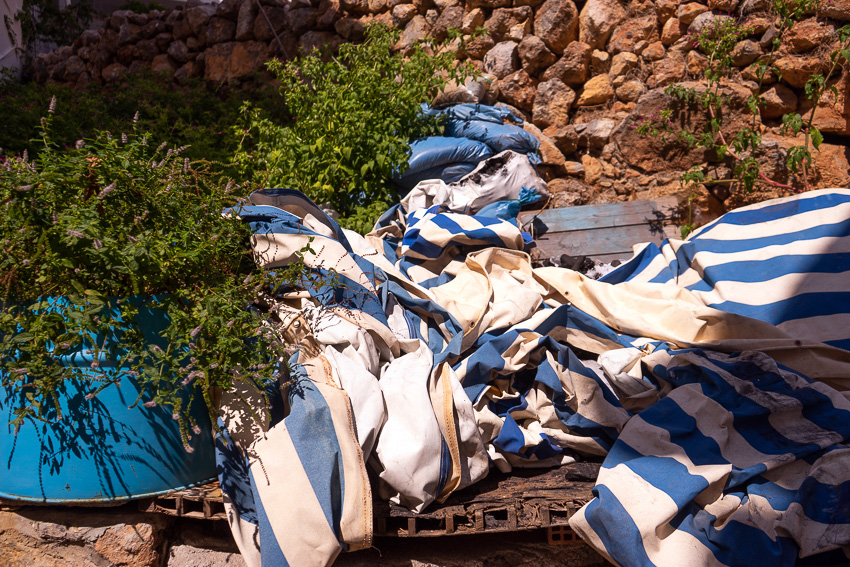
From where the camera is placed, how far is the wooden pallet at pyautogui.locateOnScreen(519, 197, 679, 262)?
301 centimetres

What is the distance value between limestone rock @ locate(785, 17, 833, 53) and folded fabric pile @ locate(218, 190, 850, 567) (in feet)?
4.37

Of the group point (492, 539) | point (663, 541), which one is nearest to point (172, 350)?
point (492, 539)

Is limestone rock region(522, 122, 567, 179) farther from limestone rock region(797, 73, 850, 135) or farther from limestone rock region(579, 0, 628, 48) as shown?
limestone rock region(797, 73, 850, 135)

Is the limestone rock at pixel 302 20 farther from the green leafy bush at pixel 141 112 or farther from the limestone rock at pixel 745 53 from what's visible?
the limestone rock at pixel 745 53

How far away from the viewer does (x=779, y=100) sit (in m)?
3.28

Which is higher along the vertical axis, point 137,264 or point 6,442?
point 137,264

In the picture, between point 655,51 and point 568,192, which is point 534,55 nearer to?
point 655,51

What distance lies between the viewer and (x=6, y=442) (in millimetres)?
1506

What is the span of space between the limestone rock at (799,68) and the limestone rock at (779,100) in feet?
0.18

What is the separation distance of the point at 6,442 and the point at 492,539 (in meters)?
1.42

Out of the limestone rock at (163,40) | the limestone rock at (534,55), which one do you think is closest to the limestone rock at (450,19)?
the limestone rock at (534,55)

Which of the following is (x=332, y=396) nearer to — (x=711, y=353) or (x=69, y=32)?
(x=711, y=353)

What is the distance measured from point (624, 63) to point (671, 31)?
332 mm

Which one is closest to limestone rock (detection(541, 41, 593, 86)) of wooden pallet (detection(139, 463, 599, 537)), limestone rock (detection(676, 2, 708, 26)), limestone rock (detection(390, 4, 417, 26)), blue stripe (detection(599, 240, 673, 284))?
limestone rock (detection(676, 2, 708, 26))
